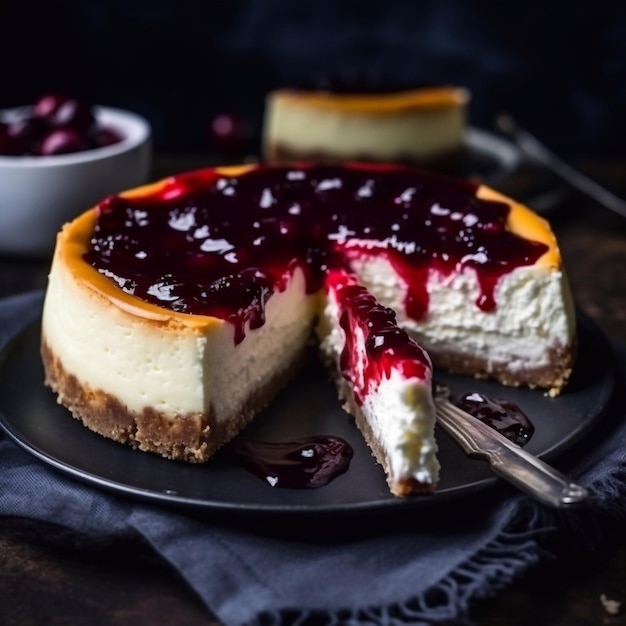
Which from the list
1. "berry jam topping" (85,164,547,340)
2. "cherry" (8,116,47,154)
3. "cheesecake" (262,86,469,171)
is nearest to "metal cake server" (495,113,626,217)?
"cheesecake" (262,86,469,171)

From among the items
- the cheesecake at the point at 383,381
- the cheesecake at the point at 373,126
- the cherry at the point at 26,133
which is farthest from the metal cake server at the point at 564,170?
the cherry at the point at 26,133

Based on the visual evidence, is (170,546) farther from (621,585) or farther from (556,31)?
(556,31)

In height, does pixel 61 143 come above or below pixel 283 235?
below

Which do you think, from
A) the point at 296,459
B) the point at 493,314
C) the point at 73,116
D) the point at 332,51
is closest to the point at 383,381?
the point at 296,459

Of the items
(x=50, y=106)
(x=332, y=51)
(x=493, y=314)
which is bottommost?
(x=332, y=51)

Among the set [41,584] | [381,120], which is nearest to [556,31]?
[381,120]

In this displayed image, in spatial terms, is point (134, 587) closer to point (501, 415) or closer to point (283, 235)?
point (501, 415)

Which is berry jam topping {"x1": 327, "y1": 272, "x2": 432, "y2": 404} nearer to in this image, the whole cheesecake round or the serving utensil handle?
the whole cheesecake round
